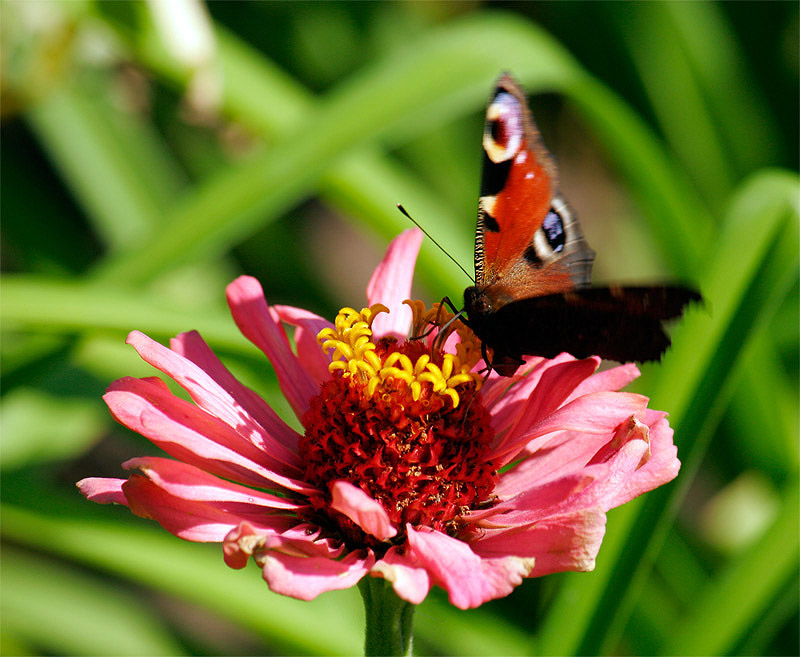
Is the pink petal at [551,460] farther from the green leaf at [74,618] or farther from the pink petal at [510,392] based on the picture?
the green leaf at [74,618]

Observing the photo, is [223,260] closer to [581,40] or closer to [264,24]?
[264,24]

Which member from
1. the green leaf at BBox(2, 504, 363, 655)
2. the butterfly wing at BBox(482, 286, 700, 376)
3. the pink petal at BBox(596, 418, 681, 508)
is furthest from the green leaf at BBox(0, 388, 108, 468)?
the pink petal at BBox(596, 418, 681, 508)

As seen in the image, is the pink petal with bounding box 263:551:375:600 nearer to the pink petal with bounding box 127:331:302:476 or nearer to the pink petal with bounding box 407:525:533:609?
the pink petal with bounding box 407:525:533:609

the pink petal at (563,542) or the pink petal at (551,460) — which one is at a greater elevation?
the pink petal at (563,542)

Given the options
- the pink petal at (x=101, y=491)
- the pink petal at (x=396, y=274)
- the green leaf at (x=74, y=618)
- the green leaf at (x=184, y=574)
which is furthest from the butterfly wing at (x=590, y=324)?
the green leaf at (x=74, y=618)

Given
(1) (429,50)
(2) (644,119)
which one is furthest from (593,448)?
(2) (644,119)

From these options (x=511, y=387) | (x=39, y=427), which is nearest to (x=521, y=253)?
(x=511, y=387)

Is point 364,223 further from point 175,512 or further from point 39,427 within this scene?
point 175,512

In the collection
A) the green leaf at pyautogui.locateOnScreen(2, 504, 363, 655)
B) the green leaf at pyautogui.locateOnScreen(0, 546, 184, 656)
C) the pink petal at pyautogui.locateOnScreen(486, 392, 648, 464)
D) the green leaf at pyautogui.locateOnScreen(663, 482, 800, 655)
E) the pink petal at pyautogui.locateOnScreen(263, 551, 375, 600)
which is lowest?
the green leaf at pyautogui.locateOnScreen(0, 546, 184, 656)
